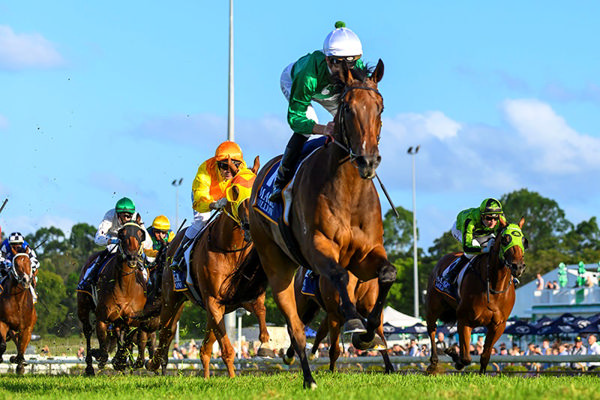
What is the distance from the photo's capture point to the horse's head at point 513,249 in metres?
12.8

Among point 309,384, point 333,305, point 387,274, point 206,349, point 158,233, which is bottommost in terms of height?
point 309,384

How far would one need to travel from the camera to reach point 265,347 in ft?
37.1

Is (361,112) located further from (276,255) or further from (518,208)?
(518,208)

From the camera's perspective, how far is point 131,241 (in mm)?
13727

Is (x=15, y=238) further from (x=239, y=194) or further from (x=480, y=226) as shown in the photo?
(x=480, y=226)

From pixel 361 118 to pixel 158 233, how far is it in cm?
960

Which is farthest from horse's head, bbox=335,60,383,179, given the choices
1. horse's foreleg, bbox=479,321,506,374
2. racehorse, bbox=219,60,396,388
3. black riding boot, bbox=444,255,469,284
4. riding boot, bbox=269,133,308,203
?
black riding boot, bbox=444,255,469,284

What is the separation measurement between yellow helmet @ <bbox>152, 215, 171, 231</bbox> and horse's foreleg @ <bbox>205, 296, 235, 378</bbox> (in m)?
5.26

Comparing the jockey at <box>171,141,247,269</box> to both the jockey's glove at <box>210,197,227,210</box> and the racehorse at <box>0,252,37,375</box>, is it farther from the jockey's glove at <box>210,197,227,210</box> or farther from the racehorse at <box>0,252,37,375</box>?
the racehorse at <box>0,252,37,375</box>

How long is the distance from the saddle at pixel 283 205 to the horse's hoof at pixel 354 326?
50.0 inches

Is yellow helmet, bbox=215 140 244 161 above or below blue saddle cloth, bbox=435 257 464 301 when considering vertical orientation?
above

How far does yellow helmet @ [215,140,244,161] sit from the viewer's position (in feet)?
39.9

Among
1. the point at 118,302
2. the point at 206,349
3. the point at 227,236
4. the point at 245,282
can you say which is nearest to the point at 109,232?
the point at 118,302

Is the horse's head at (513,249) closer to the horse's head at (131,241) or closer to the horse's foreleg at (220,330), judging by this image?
the horse's foreleg at (220,330)
